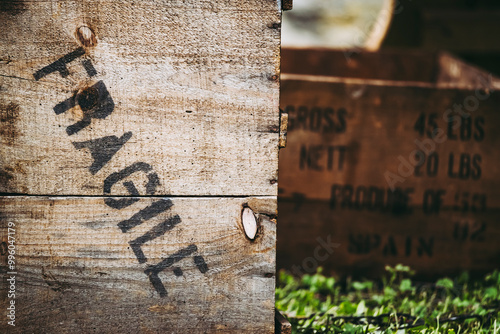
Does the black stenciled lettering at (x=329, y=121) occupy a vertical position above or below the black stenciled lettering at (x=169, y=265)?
above

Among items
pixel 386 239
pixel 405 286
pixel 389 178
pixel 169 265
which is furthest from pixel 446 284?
pixel 169 265

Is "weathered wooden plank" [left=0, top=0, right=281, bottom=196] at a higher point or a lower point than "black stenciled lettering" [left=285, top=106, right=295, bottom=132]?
higher

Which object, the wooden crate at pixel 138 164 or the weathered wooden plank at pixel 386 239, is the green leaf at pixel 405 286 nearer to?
the weathered wooden plank at pixel 386 239

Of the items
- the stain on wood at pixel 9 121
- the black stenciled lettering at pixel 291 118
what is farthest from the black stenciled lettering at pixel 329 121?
the stain on wood at pixel 9 121

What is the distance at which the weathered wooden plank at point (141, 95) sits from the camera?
0.94 meters

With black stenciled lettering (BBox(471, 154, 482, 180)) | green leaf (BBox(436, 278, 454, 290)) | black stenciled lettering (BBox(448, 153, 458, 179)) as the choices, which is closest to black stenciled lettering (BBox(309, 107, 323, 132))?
black stenciled lettering (BBox(448, 153, 458, 179))

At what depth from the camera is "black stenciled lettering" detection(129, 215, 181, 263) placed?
0.97m

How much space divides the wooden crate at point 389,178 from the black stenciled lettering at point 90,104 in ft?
3.75

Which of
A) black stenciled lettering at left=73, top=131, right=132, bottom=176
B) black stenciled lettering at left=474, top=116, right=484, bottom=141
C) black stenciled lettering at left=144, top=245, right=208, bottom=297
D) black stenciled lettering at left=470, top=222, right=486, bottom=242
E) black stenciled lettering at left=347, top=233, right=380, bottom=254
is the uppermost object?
black stenciled lettering at left=73, top=131, right=132, bottom=176

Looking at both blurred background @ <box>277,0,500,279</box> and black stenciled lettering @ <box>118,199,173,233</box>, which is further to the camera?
blurred background @ <box>277,0,500,279</box>

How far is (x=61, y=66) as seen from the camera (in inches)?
36.9

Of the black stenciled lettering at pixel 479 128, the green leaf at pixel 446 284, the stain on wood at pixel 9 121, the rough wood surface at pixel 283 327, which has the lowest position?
the green leaf at pixel 446 284

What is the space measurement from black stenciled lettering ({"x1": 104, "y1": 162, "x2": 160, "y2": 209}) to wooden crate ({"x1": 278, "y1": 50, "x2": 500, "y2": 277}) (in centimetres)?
107

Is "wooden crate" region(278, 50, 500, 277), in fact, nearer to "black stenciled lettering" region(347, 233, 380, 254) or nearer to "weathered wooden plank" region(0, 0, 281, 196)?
"black stenciled lettering" region(347, 233, 380, 254)
